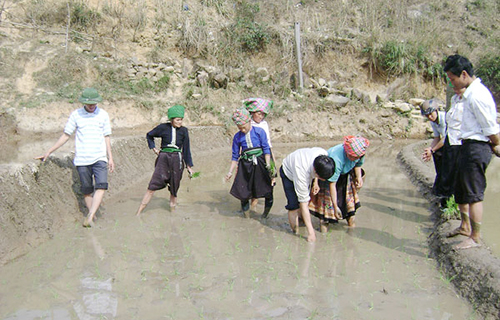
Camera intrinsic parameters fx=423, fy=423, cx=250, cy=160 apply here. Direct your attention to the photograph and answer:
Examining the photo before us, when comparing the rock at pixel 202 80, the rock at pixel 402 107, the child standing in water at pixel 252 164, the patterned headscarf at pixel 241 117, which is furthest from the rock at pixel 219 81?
the patterned headscarf at pixel 241 117

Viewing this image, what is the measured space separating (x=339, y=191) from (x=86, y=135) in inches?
120

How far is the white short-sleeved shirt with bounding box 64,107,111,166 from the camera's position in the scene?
4938 mm

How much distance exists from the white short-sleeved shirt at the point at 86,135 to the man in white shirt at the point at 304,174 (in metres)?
2.22

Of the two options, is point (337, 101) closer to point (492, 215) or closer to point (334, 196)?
point (492, 215)

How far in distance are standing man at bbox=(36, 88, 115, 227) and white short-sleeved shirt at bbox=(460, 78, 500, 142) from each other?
12.5 feet

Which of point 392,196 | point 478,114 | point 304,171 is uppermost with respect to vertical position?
point 478,114

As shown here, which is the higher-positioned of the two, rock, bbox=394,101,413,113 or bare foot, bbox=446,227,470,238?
rock, bbox=394,101,413,113

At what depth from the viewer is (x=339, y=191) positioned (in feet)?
16.3

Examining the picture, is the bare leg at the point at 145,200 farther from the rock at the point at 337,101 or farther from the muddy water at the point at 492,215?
the rock at the point at 337,101

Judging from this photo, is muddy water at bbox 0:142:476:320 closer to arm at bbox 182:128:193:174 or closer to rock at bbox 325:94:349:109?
arm at bbox 182:128:193:174

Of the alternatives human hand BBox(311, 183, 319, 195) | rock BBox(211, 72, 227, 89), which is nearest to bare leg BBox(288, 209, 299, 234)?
human hand BBox(311, 183, 319, 195)

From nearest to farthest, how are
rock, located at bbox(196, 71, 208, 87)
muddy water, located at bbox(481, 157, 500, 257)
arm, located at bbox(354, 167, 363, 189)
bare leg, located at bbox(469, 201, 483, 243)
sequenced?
bare leg, located at bbox(469, 201, 483, 243)
muddy water, located at bbox(481, 157, 500, 257)
arm, located at bbox(354, 167, 363, 189)
rock, located at bbox(196, 71, 208, 87)

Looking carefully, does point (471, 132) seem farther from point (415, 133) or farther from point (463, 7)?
point (463, 7)

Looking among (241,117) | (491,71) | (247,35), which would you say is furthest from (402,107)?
(241,117)
